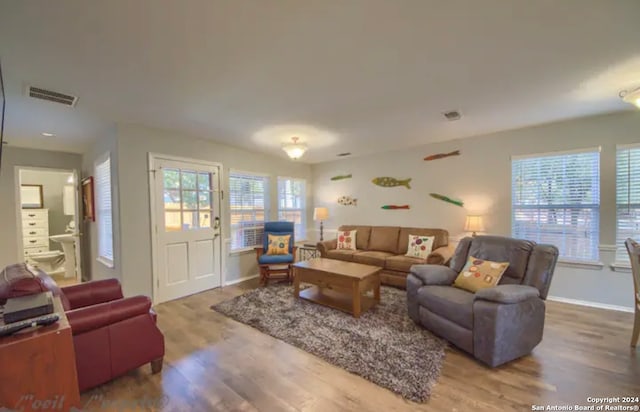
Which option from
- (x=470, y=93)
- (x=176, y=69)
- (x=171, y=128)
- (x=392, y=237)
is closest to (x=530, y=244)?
(x=470, y=93)

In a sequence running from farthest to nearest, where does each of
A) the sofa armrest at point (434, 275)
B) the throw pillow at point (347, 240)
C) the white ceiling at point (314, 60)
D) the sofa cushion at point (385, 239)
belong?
the throw pillow at point (347, 240), the sofa cushion at point (385, 239), the sofa armrest at point (434, 275), the white ceiling at point (314, 60)

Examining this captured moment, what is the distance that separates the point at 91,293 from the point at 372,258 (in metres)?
3.52

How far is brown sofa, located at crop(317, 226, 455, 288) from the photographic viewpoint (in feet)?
13.0

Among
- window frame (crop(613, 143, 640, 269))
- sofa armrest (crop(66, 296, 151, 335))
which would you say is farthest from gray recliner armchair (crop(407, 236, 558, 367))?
sofa armrest (crop(66, 296, 151, 335))

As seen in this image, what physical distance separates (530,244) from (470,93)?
1573 millimetres

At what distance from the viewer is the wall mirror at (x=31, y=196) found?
17.6 feet

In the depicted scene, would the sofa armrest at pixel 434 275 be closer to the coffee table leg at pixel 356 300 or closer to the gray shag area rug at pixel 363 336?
the gray shag area rug at pixel 363 336

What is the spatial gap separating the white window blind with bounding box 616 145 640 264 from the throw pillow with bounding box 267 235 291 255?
14.6 ft

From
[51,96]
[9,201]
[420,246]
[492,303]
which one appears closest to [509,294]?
[492,303]

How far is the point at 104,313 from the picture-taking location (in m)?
1.83

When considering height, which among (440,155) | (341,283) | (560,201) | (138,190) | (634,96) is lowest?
(341,283)

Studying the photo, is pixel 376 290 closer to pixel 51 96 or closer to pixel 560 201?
pixel 560 201

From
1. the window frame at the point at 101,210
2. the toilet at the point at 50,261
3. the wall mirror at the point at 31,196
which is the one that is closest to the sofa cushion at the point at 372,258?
the window frame at the point at 101,210

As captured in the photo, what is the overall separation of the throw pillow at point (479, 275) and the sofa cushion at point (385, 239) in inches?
73.4
